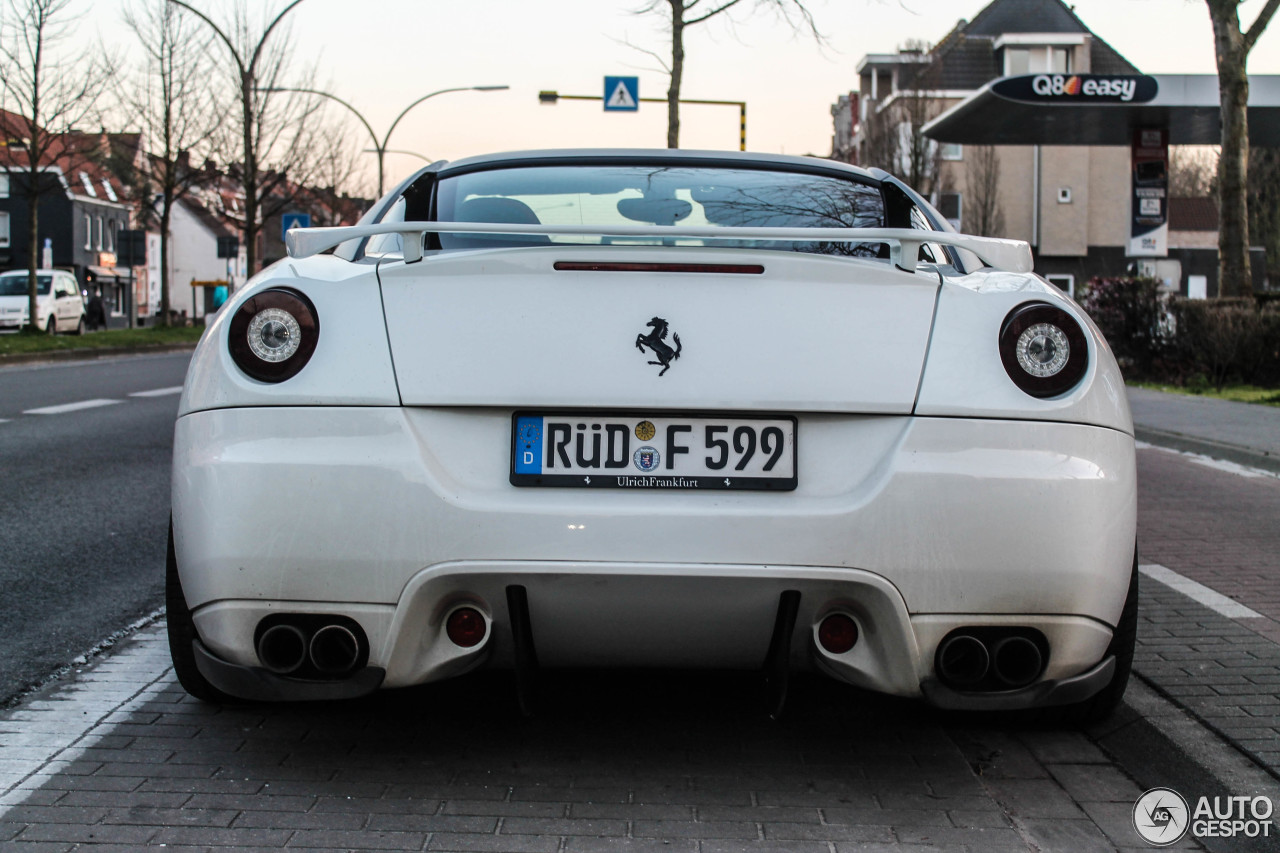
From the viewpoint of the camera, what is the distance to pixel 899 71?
54344 mm

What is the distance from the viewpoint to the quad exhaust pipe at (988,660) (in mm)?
2721

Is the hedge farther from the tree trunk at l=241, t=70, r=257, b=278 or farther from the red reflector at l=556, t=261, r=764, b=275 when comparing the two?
the tree trunk at l=241, t=70, r=257, b=278

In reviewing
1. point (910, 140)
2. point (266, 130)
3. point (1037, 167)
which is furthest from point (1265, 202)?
point (266, 130)

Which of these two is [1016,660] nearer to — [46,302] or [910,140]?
[46,302]

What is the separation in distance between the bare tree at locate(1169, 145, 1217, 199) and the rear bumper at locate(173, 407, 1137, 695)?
75685 millimetres

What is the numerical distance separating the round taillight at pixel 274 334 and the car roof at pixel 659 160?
43.1 inches

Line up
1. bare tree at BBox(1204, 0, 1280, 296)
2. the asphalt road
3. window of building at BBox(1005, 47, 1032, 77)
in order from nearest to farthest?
the asphalt road, bare tree at BBox(1204, 0, 1280, 296), window of building at BBox(1005, 47, 1032, 77)

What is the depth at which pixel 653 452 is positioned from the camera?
265 cm

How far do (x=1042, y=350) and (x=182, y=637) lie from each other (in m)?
2.01

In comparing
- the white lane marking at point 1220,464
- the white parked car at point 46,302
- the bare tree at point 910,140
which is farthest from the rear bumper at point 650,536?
the bare tree at point 910,140

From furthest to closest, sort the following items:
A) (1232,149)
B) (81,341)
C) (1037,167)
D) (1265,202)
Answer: (1265,202), (1037,167), (81,341), (1232,149)

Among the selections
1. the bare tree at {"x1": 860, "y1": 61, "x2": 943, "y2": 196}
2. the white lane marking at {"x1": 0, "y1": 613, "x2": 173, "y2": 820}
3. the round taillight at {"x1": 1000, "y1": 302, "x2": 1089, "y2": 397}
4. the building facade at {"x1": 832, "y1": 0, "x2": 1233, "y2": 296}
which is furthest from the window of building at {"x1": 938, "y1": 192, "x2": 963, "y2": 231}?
the round taillight at {"x1": 1000, "y1": 302, "x2": 1089, "y2": 397}

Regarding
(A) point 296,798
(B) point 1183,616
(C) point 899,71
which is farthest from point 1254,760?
(C) point 899,71

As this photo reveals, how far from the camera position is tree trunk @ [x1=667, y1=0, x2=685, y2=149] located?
2316cm
